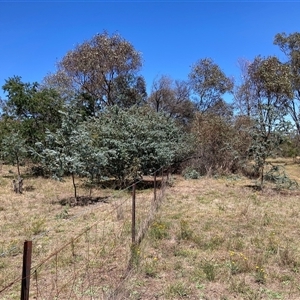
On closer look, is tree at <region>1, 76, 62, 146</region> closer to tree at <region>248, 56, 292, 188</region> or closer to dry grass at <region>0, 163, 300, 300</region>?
dry grass at <region>0, 163, 300, 300</region>

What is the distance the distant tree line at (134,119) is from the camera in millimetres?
10477

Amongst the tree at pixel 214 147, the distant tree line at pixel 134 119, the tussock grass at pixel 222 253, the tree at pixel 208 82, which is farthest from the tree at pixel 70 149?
the tree at pixel 208 82

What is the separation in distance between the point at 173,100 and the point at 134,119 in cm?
1170

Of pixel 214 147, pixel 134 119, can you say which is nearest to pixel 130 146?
pixel 134 119

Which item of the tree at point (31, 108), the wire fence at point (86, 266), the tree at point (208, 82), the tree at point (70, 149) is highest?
the tree at point (208, 82)

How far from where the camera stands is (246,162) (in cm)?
1438

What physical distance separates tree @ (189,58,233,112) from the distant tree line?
71mm

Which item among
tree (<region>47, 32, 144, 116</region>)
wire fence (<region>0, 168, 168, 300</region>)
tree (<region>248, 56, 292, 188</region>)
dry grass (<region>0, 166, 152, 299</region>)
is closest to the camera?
wire fence (<region>0, 168, 168, 300</region>)

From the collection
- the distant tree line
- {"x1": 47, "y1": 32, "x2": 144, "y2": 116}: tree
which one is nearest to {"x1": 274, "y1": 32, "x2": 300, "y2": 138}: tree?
the distant tree line

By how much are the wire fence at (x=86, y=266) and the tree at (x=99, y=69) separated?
533 inches

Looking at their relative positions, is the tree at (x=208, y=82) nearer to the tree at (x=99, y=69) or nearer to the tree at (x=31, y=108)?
the tree at (x=99, y=69)

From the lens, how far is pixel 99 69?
18.6 m

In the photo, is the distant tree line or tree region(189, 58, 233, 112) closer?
the distant tree line

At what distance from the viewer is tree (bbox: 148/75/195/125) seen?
23.0m
